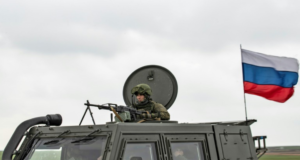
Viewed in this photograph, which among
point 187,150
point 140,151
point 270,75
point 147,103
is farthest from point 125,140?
point 270,75

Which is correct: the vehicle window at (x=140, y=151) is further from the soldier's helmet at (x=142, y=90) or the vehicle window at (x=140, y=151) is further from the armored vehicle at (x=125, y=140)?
the soldier's helmet at (x=142, y=90)

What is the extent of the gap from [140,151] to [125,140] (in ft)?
0.99

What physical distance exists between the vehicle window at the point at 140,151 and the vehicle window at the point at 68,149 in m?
0.34

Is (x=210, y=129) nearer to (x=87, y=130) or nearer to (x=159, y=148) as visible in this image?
(x=159, y=148)

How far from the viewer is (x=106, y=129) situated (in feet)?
22.0

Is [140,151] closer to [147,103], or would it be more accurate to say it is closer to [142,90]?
[147,103]

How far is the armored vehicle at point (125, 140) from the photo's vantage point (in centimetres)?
667

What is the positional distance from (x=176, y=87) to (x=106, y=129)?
3.00 m

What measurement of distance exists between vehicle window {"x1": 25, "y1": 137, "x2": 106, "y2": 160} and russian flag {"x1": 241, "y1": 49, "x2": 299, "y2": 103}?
458 centimetres

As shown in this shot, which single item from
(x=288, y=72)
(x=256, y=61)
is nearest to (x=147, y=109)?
(x=256, y=61)

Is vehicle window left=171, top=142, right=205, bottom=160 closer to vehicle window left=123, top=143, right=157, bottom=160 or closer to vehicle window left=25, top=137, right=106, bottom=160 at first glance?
vehicle window left=123, top=143, right=157, bottom=160

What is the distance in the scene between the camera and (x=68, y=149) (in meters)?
7.46

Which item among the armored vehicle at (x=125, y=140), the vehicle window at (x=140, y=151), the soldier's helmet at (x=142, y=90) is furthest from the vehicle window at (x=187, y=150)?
the soldier's helmet at (x=142, y=90)

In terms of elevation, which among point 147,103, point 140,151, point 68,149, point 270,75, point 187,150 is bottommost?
point 187,150
